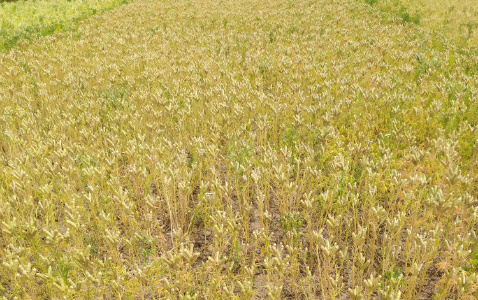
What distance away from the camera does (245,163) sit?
4125 millimetres

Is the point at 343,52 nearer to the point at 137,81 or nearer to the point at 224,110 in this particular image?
the point at 224,110

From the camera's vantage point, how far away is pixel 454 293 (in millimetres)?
2875

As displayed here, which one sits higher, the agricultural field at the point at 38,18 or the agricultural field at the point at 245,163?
the agricultural field at the point at 38,18

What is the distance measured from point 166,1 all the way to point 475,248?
24477 millimetres

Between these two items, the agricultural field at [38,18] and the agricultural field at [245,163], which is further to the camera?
the agricultural field at [38,18]

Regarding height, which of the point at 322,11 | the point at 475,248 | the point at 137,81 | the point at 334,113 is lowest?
the point at 475,248

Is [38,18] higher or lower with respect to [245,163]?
higher

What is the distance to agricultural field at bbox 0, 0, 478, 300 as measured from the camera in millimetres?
2900

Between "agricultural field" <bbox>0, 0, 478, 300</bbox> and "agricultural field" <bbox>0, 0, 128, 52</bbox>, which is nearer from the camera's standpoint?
"agricultural field" <bbox>0, 0, 478, 300</bbox>

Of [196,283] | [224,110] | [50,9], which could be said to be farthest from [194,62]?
[50,9]

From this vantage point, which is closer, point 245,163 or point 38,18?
point 245,163

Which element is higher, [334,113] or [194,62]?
[194,62]

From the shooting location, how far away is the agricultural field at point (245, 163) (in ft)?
9.52

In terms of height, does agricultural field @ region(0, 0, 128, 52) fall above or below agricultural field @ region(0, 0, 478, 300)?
above
